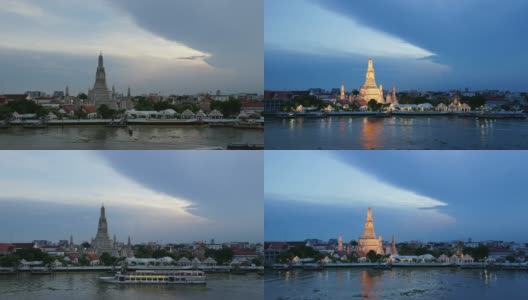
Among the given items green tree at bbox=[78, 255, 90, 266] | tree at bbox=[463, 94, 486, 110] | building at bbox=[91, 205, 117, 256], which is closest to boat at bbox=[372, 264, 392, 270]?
tree at bbox=[463, 94, 486, 110]

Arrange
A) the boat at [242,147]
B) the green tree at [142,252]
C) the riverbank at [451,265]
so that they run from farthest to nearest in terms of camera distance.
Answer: the riverbank at [451,265] → the green tree at [142,252] → the boat at [242,147]

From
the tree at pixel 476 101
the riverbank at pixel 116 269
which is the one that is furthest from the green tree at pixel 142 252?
the tree at pixel 476 101

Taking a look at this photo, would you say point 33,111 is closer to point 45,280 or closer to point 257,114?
point 45,280

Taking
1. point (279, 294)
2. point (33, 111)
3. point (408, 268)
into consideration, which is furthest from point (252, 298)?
point (408, 268)

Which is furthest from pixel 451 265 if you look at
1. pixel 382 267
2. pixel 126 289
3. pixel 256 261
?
pixel 126 289

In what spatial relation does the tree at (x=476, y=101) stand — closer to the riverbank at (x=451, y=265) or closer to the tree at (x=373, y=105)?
the tree at (x=373, y=105)

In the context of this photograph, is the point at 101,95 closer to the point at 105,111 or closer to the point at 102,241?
the point at 105,111
